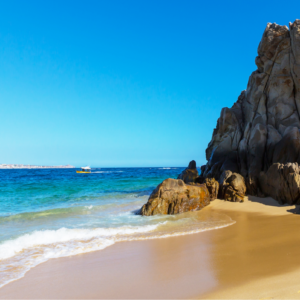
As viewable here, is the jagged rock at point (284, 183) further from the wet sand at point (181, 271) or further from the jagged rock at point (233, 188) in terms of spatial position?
the wet sand at point (181, 271)

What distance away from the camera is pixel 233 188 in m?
13.8

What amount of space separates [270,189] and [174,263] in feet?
32.1

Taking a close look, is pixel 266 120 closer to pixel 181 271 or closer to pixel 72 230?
pixel 72 230

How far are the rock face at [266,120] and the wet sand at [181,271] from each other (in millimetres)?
7526

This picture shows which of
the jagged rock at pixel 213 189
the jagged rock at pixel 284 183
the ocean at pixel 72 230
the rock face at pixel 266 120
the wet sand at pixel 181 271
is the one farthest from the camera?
the rock face at pixel 266 120

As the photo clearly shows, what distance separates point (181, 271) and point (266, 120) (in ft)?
48.1

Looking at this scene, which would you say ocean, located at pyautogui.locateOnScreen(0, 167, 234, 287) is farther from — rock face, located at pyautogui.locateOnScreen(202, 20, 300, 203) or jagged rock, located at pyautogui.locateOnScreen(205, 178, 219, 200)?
rock face, located at pyautogui.locateOnScreen(202, 20, 300, 203)

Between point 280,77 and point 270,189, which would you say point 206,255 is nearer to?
point 270,189

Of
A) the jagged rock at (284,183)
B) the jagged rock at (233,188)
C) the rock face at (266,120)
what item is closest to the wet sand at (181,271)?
the jagged rock at (284,183)

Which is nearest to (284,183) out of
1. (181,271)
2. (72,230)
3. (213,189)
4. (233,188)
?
(233,188)

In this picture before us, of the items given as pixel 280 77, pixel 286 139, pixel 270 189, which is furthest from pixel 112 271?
pixel 280 77

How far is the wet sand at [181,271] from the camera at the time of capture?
4074mm

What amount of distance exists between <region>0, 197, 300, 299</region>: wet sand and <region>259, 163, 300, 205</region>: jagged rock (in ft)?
15.1

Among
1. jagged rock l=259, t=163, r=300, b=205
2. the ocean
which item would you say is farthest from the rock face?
the ocean
